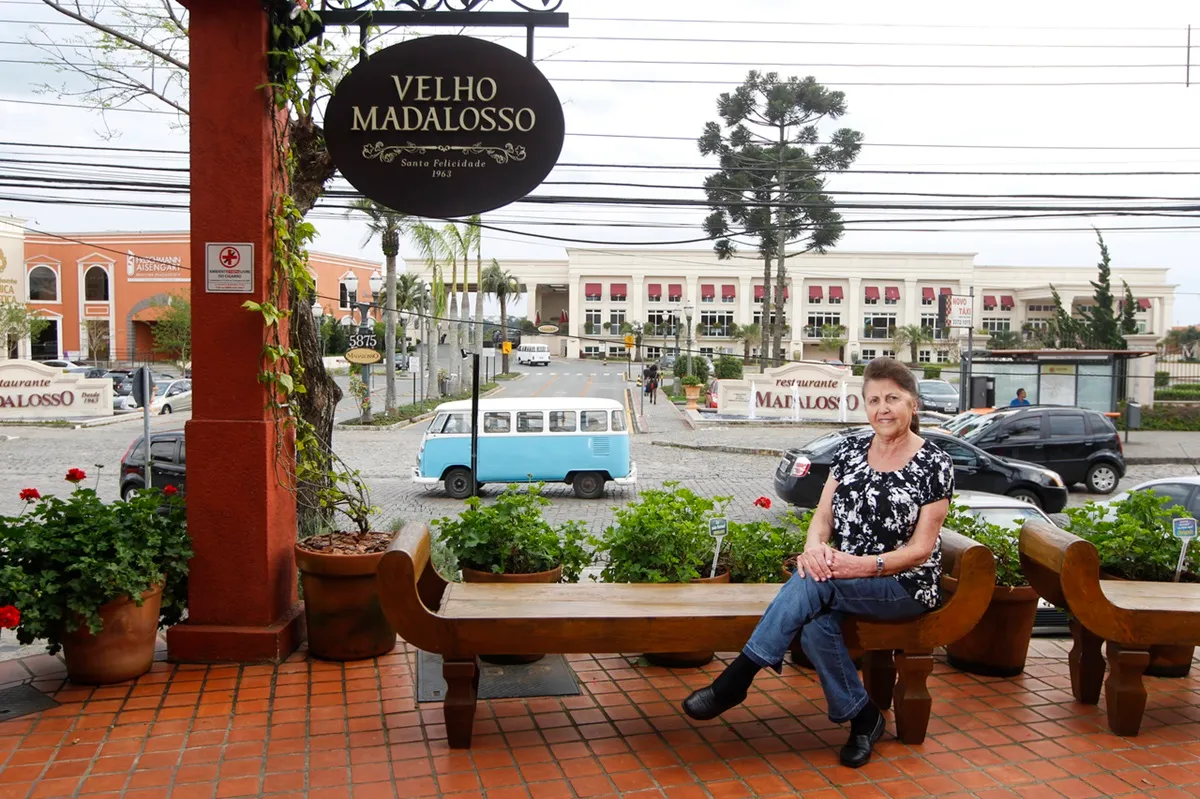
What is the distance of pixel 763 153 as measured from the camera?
Answer: 3947cm

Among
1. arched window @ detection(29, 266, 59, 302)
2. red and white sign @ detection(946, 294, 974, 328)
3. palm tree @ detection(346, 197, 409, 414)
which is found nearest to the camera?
red and white sign @ detection(946, 294, 974, 328)

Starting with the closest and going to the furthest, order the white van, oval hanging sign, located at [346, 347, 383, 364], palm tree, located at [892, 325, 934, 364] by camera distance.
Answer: oval hanging sign, located at [346, 347, 383, 364] → the white van → palm tree, located at [892, 325, 934, 364]

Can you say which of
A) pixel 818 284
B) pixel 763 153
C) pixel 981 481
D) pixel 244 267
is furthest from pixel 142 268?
pixel 244 267

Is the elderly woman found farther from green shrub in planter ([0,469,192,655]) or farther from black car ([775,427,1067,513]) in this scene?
black car ([775,427,1067,513])

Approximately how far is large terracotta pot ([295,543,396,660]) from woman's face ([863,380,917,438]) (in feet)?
8.15

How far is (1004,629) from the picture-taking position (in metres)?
4.88

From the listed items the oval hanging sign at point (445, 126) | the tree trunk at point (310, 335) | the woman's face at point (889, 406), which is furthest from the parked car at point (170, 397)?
the woman's face at point (889, 406)

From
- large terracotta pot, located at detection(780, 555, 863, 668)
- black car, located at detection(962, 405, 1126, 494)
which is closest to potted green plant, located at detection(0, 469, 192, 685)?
large terracotta pot, located at detection(780, 555, 863, 668)

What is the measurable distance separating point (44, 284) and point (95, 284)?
2982 millimetres

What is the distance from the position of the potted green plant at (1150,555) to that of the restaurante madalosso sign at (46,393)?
34359 millimetres

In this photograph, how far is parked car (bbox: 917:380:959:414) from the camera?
1484 inches

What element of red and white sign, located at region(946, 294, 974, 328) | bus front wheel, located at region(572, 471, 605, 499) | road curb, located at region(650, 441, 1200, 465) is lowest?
road curb, located at region(650, 441, 1200, 465)

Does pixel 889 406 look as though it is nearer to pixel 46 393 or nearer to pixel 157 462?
pixel 157 462

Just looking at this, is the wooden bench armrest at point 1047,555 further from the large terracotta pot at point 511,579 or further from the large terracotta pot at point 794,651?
the large terracotta pot at point 511,579
